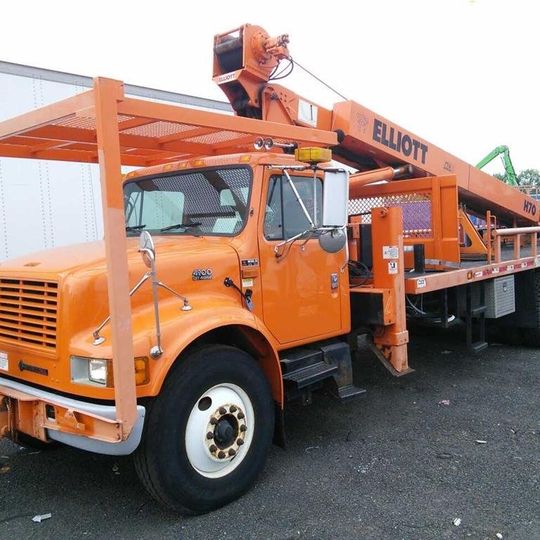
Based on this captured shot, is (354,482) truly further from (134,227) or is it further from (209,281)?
(134,227)

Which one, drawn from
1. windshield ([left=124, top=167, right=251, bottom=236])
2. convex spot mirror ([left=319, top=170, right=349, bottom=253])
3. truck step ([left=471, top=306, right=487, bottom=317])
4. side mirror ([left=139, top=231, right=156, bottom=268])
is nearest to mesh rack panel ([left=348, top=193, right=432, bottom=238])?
truck step ([left=471, top=306, right=487, bottom=317])

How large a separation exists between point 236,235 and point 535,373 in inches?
159

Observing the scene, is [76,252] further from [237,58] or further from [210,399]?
[237,58]

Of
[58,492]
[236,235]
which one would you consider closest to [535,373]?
[236,235]

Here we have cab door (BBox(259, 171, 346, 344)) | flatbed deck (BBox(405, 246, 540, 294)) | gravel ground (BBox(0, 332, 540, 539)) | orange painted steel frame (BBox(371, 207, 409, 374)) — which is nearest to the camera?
gravel ground (BBox(0, 332, 540, 539))

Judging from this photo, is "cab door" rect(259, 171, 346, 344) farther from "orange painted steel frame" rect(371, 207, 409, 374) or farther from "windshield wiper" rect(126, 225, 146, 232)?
"windshield wiper" rect(126, 225, 146, 232)

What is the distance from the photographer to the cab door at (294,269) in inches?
151

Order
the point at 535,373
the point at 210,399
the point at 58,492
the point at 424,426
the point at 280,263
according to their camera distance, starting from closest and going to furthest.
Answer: the point at 210,399 → the point at 58,492 → the point at 280,263 → the point at 424,426 → the point at 535,373

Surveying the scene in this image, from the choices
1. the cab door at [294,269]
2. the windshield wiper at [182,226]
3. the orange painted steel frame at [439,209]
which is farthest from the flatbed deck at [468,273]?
the windshield wiper at [182,226]

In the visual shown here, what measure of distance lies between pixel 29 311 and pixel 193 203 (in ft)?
4.50

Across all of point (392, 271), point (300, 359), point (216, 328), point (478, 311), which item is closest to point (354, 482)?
point (300, 359)

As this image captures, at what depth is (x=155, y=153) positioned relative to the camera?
473 centimetres

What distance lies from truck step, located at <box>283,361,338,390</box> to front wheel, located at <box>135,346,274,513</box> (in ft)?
1.10

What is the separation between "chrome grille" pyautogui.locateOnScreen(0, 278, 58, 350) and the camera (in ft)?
10.2
